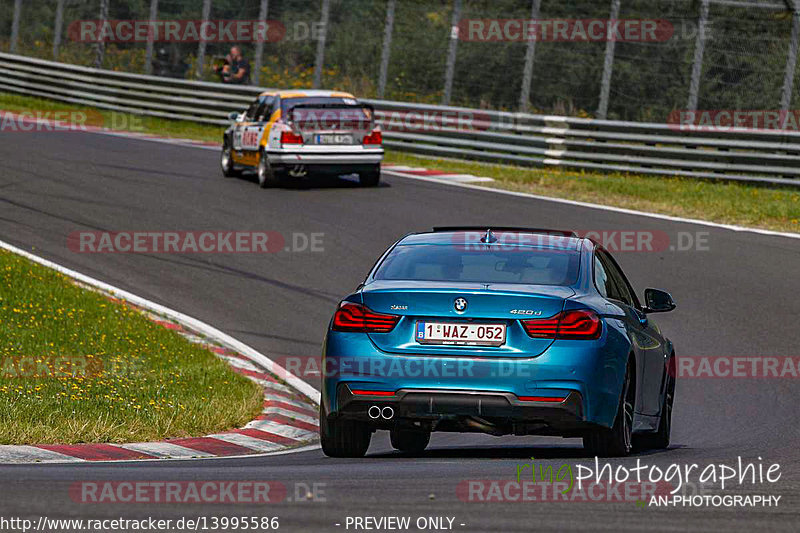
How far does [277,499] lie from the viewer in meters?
6.36

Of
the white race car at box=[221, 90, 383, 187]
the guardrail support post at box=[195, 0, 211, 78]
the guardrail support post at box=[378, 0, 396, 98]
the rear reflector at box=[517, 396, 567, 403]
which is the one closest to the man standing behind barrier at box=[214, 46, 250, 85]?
the guardrail support post at box=[195, 0, 211, 78]

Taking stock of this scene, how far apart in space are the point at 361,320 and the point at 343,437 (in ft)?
3.00

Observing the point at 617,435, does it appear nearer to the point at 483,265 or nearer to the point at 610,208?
the point at 483,265

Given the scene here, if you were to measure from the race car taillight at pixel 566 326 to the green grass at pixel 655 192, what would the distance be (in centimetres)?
1258

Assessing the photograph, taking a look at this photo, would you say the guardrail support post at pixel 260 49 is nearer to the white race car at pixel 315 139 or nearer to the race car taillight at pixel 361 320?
the white race car at pixel 315 139

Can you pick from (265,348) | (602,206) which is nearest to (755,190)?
(602,206)

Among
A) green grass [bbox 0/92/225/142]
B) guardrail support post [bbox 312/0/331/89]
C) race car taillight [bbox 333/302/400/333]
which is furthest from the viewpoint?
green grass [bbox 0/92/225/142]

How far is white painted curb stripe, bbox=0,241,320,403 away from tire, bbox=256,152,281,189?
6.86m

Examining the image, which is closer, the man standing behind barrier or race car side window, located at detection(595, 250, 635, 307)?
race car side window, located at detection(595, 250, 635, 307)

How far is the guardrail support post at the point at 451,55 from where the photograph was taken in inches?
1073

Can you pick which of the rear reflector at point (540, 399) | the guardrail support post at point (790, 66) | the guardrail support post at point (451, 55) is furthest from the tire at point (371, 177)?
the rear reflector at point (540, 399)

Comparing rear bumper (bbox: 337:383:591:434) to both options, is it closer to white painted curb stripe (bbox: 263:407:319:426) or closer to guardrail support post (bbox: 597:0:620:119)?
white painted curb stripe (bbox: 263:407:319:426)

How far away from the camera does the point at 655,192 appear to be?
22547 mm

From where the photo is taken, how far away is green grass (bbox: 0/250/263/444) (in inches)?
367
